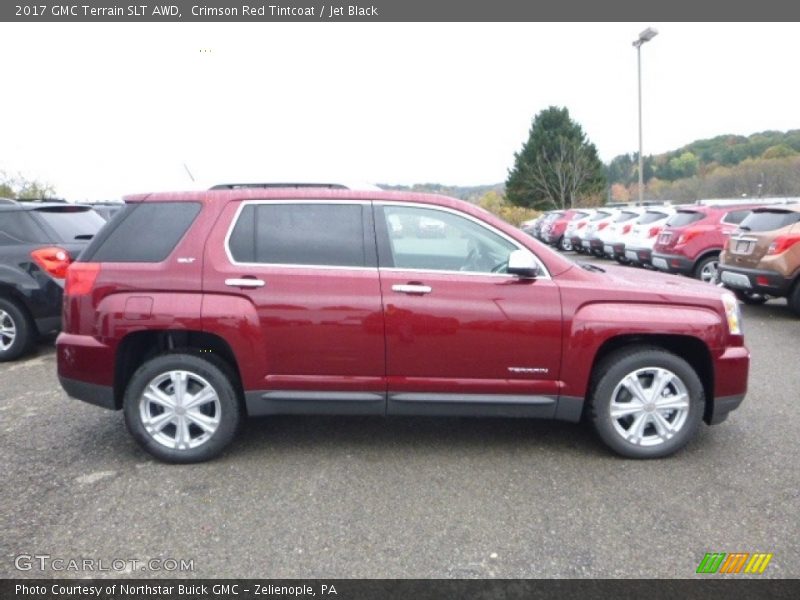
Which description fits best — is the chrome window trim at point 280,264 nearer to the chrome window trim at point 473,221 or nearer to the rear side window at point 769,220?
the chrome window trim at point 473,221

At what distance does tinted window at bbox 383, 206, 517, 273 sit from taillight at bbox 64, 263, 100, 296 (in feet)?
6.31

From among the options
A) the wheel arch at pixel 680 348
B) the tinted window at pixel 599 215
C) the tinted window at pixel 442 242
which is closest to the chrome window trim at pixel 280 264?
the tinted window at pixel 442 242

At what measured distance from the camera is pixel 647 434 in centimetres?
398

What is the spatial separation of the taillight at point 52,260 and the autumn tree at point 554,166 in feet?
130

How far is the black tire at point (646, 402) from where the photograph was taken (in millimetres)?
3885

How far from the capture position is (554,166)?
1734 inches

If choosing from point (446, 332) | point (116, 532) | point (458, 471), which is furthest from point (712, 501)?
point (116, 532)

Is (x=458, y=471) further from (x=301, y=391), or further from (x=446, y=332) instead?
(x=301, y=391)

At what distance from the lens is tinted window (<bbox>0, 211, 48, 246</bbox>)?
6.56 m

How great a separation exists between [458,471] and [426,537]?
78 centimetres

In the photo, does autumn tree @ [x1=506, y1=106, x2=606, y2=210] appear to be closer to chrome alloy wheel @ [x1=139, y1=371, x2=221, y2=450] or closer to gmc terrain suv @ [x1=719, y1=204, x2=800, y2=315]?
gmc terrain suv @ [x1=719, y1=204, x2=800, y2=315]

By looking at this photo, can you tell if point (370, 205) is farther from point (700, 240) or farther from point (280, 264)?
point (700, 240)

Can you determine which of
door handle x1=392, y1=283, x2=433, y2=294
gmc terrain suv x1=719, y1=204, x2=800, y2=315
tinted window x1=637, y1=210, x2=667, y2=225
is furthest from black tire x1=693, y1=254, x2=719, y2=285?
door handle x1=392, y1=283, x2=433, y2=294

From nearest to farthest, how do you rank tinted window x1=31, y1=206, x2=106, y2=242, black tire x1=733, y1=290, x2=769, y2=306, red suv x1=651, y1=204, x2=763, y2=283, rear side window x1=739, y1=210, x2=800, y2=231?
tinted window x1=31, y1=206, x2=106, y2=242 → rear side window x1=739, y1=210, x2=800, y2=231 → black tire x1=733, y1=290, x2=769, y2=306 → red suv x1=651, y1=204, x2=763, y2=283
